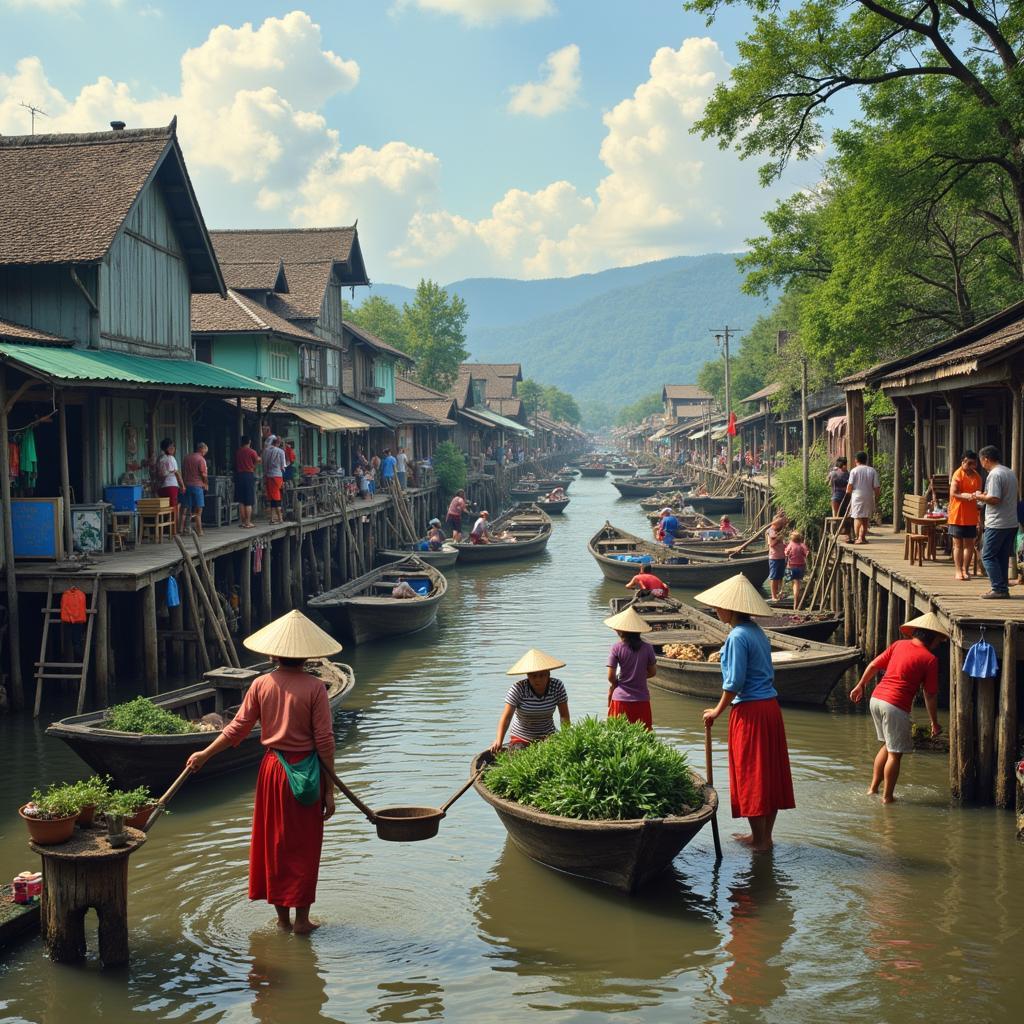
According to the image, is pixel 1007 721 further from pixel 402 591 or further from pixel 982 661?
pixel 402 591

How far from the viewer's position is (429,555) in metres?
32.6

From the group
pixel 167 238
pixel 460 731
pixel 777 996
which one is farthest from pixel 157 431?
pixel 777 996

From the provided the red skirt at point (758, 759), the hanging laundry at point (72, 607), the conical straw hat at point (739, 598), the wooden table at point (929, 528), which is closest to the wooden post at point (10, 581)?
the hanging laundry at point (72, 607)

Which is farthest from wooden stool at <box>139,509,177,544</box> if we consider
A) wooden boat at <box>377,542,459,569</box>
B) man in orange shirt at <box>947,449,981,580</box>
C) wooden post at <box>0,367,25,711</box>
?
wooden boat at <box>377,542,459,569</box>

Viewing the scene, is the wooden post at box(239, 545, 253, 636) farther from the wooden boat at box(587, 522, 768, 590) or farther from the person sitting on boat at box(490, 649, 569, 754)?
the person sitting on boat at box(490, 649, 569, 754)

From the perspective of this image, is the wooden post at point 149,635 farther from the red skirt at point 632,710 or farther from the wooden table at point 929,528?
the wooden table at point 929,528

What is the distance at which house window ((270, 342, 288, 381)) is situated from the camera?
29.6 metres

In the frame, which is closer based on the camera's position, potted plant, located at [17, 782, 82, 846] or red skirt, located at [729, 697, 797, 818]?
potted plant, located at [17, 782, 82, 846]

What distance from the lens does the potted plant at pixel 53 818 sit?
7.40 m

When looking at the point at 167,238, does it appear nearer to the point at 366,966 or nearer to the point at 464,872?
the point at 464,872

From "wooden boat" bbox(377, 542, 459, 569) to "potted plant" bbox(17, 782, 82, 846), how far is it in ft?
78.1

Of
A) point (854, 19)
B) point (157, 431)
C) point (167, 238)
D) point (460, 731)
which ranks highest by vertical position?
point (854, 19)

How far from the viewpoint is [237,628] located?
20.5 metres

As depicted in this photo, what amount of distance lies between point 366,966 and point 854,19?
19411 mm
